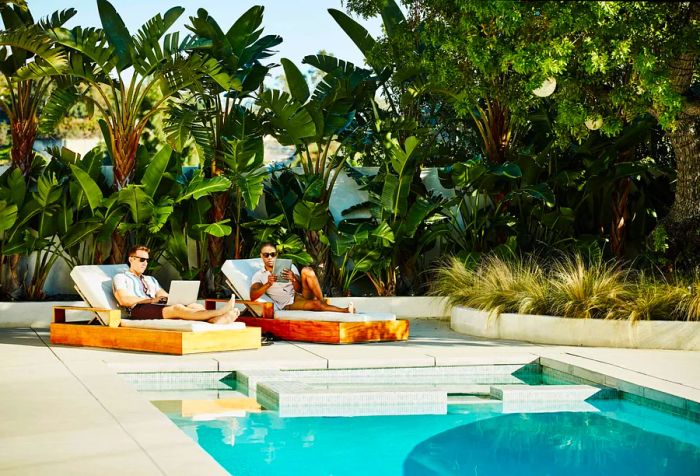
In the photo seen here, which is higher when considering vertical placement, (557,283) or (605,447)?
(557,283)

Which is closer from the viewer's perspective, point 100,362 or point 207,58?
point 100,362

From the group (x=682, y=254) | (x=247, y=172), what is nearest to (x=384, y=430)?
(x=682, y=254)

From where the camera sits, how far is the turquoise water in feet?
22.4

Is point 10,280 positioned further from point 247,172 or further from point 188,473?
point 188,473

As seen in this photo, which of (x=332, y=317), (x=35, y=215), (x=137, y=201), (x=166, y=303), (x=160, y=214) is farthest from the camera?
(x=35, y=215)

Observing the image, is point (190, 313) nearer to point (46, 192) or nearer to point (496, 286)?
point (46, 192)

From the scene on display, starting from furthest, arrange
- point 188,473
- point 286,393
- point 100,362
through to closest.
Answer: point 100,362, point 286,393, point 188,473

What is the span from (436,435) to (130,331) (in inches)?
163

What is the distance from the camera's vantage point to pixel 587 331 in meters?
11.6

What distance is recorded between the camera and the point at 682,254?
505 inches

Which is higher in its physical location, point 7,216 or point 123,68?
point 123,68

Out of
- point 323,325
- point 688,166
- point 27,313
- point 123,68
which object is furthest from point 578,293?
→ point 27,313

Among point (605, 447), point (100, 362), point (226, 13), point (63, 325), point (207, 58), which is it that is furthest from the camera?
point (226, 13)

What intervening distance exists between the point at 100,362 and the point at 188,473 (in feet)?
15.0
